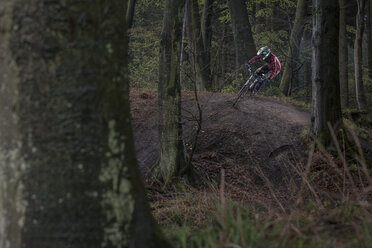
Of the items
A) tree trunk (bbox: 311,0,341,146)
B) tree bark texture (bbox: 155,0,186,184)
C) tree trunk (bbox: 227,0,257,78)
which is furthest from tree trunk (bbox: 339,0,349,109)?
tree bark texture (bbox: 155,0,186,184)

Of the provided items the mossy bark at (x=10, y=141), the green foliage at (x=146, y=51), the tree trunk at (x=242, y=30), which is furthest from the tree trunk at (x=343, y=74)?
the mossy bark at (x=10, y=141)

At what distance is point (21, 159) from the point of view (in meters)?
2.22

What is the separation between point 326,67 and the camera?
8.95m

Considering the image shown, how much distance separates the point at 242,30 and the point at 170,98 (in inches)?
368

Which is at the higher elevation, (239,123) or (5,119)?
(5,119)

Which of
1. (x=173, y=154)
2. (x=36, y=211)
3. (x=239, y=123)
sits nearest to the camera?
(x=36, y=211)

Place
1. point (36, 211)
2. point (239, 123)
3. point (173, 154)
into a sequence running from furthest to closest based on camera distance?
point (239, 123)
point (173, 154)
point (36, 211)

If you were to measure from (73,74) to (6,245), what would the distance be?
105 centimetres

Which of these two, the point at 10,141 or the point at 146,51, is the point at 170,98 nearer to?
the point at 10,141

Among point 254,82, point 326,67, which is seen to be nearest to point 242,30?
point 254,82

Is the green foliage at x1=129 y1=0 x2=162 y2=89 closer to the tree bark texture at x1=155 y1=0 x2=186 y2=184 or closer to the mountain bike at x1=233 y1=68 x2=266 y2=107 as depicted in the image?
the mountain bike at x1=233 y1=68 x2=266 y2=107

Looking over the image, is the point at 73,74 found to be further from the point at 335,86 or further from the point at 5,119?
the point at 335,86

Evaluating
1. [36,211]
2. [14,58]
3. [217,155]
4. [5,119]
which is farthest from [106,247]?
[217,155]

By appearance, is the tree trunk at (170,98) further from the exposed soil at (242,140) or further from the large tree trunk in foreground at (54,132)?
the large tree trunk in foreground at (54,132)
